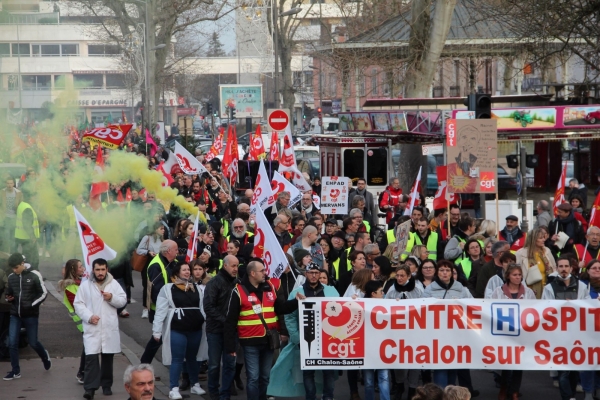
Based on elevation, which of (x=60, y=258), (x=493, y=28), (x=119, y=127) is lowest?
(x=60, y=258)

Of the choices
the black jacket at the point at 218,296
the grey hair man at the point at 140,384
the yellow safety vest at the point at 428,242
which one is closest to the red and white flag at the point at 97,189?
the yellow safety vest at the point at 428,242

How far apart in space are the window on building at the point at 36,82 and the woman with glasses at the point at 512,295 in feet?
16.9

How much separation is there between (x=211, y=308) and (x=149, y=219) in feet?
17.7

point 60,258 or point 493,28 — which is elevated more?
point 493,28

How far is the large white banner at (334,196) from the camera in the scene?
1872 cm

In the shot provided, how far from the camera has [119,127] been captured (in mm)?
22703

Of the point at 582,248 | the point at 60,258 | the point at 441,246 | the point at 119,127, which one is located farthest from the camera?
the point at 119,127

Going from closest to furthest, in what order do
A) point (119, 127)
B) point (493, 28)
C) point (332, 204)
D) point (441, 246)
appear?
point (441, 246), point (332, 204), point (119, 127), point (493, 28)

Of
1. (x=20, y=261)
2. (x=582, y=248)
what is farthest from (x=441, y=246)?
(x=20, y=261)

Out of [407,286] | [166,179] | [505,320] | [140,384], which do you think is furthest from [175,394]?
[166,179]

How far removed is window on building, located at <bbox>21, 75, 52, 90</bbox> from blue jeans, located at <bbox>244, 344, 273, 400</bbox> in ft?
11.8

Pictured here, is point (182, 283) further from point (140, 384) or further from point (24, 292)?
point (140, 384)

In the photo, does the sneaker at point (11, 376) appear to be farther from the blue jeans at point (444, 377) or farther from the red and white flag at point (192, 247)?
the blue jeans at point (444, 377)

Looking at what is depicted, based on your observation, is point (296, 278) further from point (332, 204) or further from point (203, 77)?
point (203, 77)
